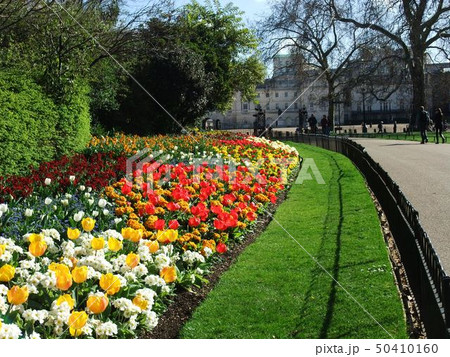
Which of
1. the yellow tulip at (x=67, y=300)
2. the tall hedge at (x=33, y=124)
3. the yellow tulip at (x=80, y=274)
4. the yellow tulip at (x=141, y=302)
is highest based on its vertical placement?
the tall hedge at (x=33, y=124)

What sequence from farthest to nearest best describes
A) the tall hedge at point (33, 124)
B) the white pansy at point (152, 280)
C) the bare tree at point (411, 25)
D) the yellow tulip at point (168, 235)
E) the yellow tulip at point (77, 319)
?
1. the bare tree at point (411, 25)
2. the tall hedge at point (33, 124)
3. the yellow tulip at point (168, 235)
4. the white pansy at point (152, 280)
5. the yellow tulip at point (77, 319)

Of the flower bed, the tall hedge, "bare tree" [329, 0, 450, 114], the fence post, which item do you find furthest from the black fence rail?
"bare tree" [329, 0, 450, 114]

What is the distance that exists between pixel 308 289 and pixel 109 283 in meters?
2.07

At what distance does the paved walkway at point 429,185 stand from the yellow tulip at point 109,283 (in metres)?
3.30

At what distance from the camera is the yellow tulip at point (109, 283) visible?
141 inches

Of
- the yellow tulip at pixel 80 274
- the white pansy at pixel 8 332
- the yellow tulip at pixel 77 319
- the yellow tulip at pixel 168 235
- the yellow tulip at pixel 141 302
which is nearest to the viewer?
the white pansy at pixel 8 332

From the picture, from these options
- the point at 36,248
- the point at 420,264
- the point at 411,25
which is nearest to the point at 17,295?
the point at 36,248

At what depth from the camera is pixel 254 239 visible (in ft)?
23.6

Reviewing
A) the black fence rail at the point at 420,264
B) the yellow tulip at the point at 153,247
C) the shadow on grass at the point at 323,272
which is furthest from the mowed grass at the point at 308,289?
the yellow tulip at the point at 153,247

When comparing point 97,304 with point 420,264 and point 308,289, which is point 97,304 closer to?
point 308,289

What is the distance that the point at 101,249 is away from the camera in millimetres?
4504

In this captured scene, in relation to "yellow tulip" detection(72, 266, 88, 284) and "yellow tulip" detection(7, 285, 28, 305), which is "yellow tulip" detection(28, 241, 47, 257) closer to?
"yellow tulip" detection(72, 266, 88, 284)

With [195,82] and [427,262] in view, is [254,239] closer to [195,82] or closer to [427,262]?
[427,262]

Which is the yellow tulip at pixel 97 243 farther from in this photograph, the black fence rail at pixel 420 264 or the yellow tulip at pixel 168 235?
the black fence rail at pixel 420 264
